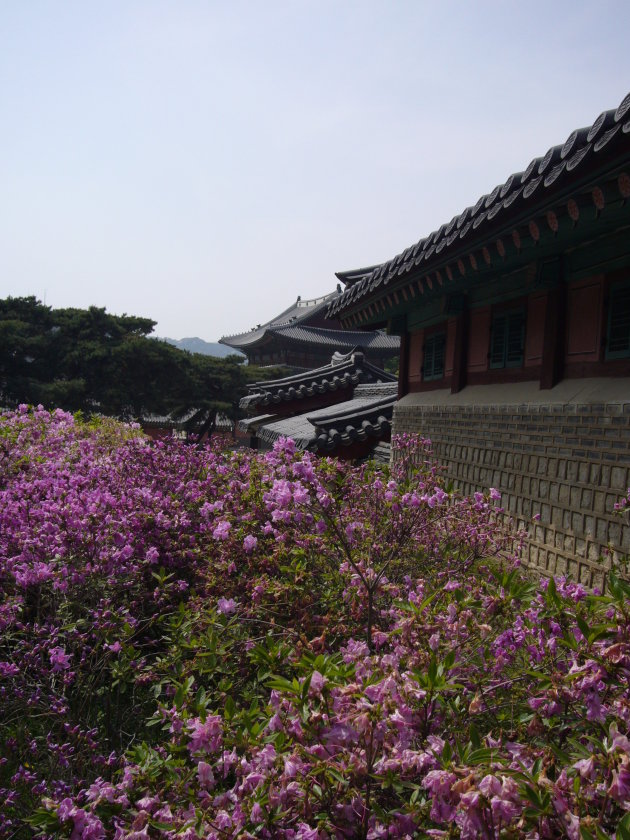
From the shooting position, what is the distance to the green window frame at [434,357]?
8.77 m

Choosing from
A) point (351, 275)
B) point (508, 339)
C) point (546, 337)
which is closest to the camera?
point (546, 337)

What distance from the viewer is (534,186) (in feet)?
13.1

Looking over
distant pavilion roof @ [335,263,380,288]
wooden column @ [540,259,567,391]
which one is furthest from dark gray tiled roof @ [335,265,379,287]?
wooden column @ [540,259,567,391]

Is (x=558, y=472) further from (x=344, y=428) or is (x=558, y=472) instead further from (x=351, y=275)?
(x=351, y=275)

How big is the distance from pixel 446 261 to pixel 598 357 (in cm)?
150

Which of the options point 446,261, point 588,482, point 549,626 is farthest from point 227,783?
point 446,261

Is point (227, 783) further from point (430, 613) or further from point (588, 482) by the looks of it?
point (588, 482)

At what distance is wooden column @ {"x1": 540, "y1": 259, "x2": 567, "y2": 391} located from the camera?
5.75m

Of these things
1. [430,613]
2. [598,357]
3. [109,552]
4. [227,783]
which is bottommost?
[227,783]

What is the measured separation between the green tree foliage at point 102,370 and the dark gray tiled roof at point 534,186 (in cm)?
2593

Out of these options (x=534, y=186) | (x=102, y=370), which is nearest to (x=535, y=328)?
(x=534, y=186)

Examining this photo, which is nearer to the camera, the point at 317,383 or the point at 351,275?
the point at 351,275

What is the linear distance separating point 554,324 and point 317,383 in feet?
33.0

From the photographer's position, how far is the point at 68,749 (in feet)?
10.3
